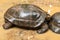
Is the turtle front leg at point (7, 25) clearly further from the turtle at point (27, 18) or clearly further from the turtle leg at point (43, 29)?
Result: the turtle leg at point (43, 29)

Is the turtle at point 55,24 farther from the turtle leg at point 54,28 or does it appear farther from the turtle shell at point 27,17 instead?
the turtle shell at point 27,17

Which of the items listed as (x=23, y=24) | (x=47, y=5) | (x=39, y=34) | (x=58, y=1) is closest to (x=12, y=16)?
(x=23, y=24)

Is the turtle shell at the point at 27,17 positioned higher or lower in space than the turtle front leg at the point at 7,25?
higher

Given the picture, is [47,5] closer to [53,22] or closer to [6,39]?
[53,22]

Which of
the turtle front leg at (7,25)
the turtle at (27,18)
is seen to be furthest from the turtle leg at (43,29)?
the turtle front leg at (7,25)

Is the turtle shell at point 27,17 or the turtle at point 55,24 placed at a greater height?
the turtle shell at point 27,17

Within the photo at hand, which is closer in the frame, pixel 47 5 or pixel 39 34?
pixel 39 34

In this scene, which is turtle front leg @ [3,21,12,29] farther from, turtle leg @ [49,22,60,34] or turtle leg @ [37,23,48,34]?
turtle leg @ [49,22,60,34]

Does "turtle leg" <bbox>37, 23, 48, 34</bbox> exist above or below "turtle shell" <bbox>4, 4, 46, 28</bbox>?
below

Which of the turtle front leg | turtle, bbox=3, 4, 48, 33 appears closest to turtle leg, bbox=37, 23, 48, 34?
turtle, bbox=3, 4, 48, 33
